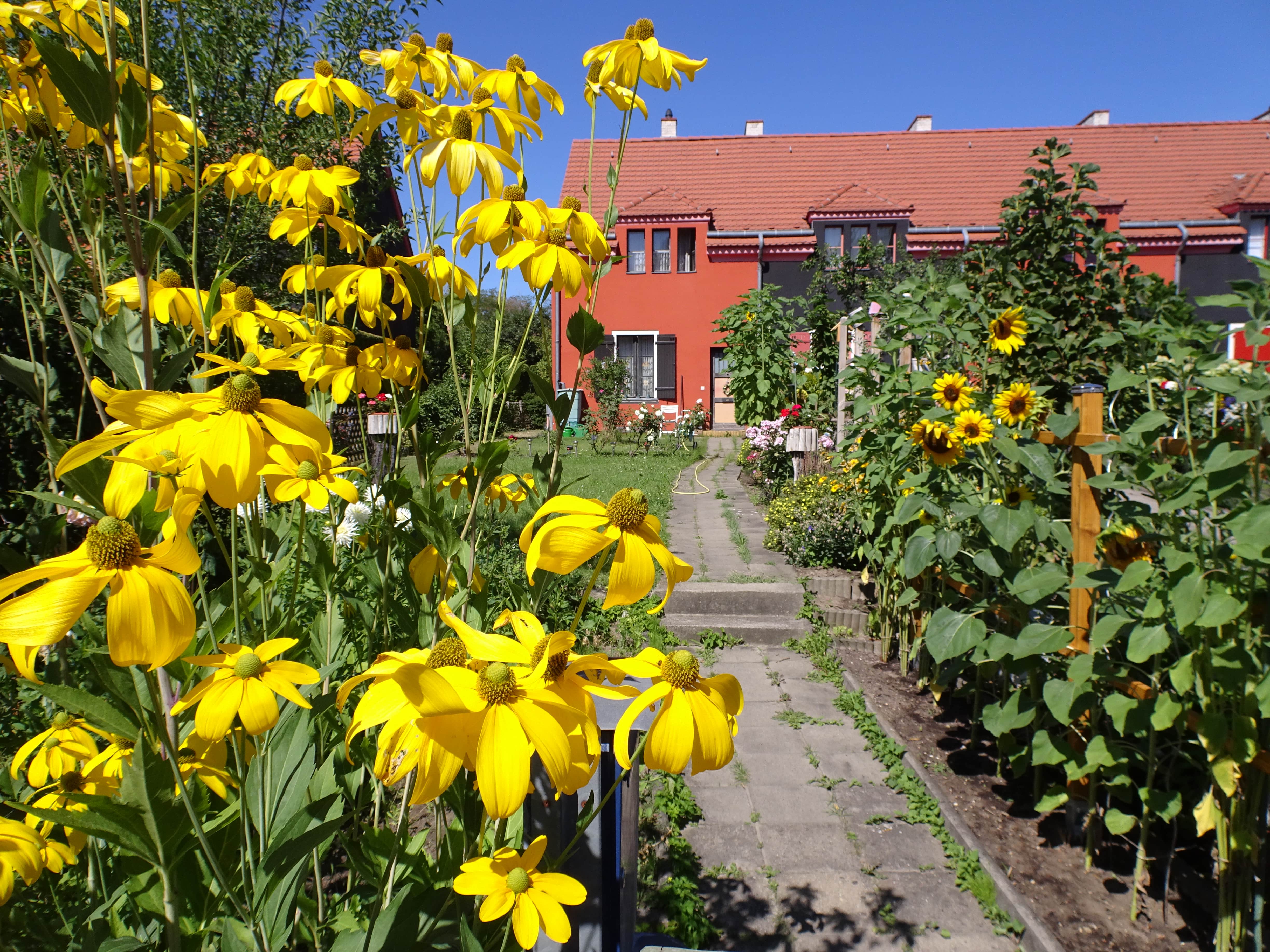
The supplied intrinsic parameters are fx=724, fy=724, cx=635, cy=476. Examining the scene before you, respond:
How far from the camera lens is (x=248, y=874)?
896 mm

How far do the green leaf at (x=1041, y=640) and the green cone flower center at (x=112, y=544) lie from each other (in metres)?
1.93

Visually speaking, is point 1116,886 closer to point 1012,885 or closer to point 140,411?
point 1012,885

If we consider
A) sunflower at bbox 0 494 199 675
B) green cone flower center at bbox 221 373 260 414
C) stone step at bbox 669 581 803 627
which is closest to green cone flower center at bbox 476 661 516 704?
sunflower at bbox 0 494 199 675

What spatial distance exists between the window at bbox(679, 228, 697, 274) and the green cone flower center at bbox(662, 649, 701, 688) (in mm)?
16143

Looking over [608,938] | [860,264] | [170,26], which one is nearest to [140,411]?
[608,938]

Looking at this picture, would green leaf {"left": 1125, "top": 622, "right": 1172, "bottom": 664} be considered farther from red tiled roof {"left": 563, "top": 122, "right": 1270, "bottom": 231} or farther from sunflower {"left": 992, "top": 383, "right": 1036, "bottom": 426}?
red tiled roof {"left": 563, "top": 122, "right": 1270, "bottom": 231}

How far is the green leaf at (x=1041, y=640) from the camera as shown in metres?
1.82

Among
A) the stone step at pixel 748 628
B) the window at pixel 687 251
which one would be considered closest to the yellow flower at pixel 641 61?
the stone step at pixel 748 628

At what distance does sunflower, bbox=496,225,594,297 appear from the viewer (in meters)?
0.97

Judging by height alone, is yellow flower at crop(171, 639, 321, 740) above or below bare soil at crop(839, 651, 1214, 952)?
above

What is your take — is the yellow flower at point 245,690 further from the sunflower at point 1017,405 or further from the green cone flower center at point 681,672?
the sunflower at point 1017,405

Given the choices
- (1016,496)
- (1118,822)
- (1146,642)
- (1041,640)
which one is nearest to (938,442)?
(1016,496)

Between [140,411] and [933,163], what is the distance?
65.6 feet

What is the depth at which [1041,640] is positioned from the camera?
6.10ft
